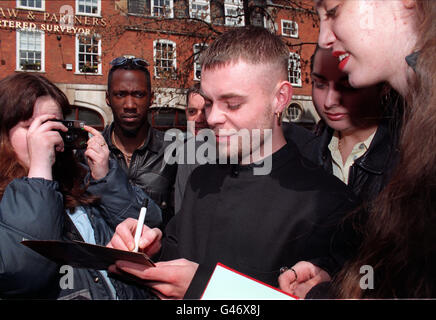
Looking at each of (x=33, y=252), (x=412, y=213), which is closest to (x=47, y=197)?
(x=33, y=252)

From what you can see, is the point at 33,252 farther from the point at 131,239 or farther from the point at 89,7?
the point at 89,7

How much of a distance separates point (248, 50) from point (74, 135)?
114 centimetres

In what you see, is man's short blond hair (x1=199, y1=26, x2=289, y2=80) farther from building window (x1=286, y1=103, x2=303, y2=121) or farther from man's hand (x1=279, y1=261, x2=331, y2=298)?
building window (x1=286, y1=103, x2=303, y2=121)

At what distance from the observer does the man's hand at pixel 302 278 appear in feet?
3.64

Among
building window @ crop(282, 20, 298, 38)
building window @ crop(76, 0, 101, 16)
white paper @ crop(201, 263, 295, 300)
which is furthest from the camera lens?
building window @ crop(76, 0, 101, 16)

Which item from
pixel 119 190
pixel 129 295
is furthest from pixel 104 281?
pixel 119 190

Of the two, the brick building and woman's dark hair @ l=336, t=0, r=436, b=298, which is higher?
the brick building

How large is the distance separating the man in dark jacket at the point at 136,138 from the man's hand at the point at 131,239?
1.40 meters

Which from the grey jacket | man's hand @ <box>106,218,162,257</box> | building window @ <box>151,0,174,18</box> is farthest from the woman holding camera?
building window @ <box>151,0,174,18</box>

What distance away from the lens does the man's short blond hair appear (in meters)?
1.48

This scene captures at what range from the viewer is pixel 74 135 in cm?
187

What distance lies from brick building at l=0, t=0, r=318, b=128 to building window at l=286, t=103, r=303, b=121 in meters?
4.47

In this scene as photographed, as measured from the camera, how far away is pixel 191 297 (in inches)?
41.0
